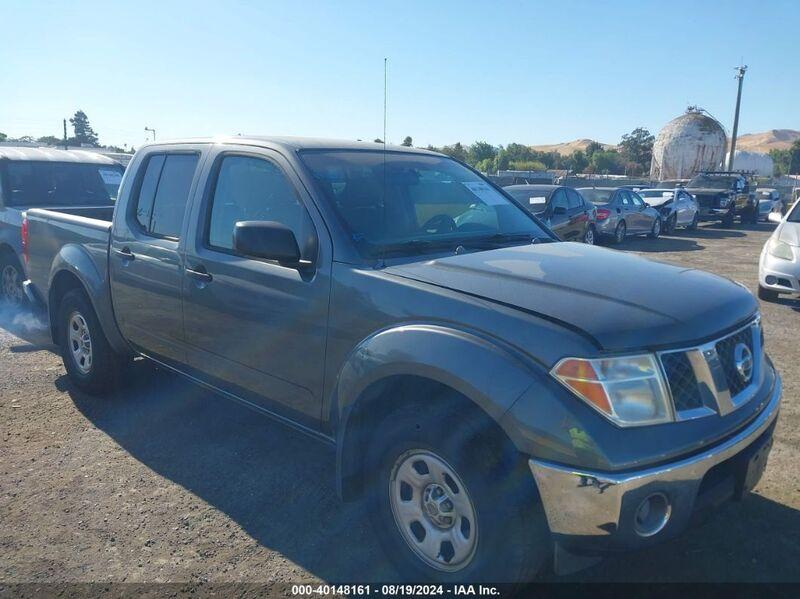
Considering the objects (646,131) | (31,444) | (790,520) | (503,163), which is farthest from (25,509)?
(646,131)

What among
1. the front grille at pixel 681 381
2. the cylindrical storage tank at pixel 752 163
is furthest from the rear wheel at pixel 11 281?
A: the cylindrical storage tank at pixel 752 163

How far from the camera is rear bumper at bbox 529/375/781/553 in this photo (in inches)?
87.2

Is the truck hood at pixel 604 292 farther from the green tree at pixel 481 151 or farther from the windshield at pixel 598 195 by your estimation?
the green tree at pixel 481 151

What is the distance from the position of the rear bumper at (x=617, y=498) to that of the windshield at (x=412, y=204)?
1375 mm

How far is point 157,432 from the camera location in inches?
181

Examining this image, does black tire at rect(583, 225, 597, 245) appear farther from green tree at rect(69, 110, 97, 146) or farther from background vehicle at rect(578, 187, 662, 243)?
green tree at rect(69, 110, 97, 146)

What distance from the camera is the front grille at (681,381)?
2.38 metres

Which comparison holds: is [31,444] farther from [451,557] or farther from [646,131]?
[646,131]

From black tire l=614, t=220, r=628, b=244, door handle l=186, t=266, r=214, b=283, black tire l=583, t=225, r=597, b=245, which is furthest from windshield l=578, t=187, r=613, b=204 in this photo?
door handle l=186, t=266, r=214, b=283

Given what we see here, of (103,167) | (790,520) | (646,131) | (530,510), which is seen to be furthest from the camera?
(646,131)

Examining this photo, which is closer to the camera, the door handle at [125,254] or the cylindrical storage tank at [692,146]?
the door handle at [125,254]

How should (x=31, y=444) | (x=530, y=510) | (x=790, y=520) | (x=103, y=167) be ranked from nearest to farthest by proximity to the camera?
(x=530, y=510) → (x=790, y=520) → (x=31, y=444) → (x=103, y=167)

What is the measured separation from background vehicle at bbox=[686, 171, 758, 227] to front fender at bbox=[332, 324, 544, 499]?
24635 millimetres

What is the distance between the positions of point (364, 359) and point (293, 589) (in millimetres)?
1075
